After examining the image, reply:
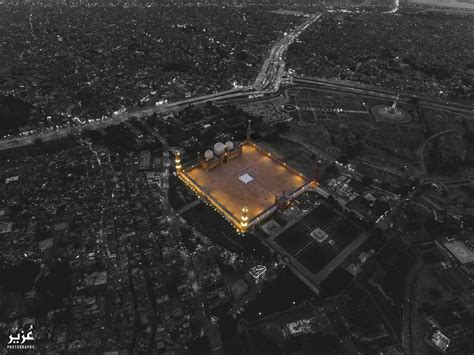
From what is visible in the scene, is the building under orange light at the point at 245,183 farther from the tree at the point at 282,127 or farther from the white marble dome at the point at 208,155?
the tree at the point at 282,127

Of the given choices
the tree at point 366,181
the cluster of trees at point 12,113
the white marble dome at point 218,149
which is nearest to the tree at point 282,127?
the white marble dome at point 218,149

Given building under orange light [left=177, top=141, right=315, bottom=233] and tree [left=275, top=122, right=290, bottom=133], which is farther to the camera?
tree [left=275, top=122, right=290, bottom=133]

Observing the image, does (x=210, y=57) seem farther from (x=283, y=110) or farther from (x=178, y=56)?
(x=283, y=110)

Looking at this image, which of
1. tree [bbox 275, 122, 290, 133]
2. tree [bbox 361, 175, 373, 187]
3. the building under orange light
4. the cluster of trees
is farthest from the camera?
tree [bbox 275, 122, 290, 133]

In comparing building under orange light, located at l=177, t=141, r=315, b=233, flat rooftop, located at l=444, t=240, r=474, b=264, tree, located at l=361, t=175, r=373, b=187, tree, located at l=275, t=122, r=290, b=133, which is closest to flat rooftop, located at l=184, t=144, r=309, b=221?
building under orange light, located at l=177, t=141, r=315, b=233

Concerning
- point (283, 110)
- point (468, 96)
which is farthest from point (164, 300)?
point (468, 96)

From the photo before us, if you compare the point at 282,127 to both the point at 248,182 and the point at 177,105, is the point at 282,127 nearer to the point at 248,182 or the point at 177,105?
the point at 248,182

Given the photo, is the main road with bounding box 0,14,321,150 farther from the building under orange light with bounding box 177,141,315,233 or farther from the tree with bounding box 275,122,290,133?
the building under orange light with bounding box 177,141,315,233

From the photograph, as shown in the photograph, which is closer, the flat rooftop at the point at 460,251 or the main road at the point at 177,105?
the flat rooftop at the point at 460,251

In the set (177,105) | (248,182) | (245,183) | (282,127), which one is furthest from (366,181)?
(177,105)
